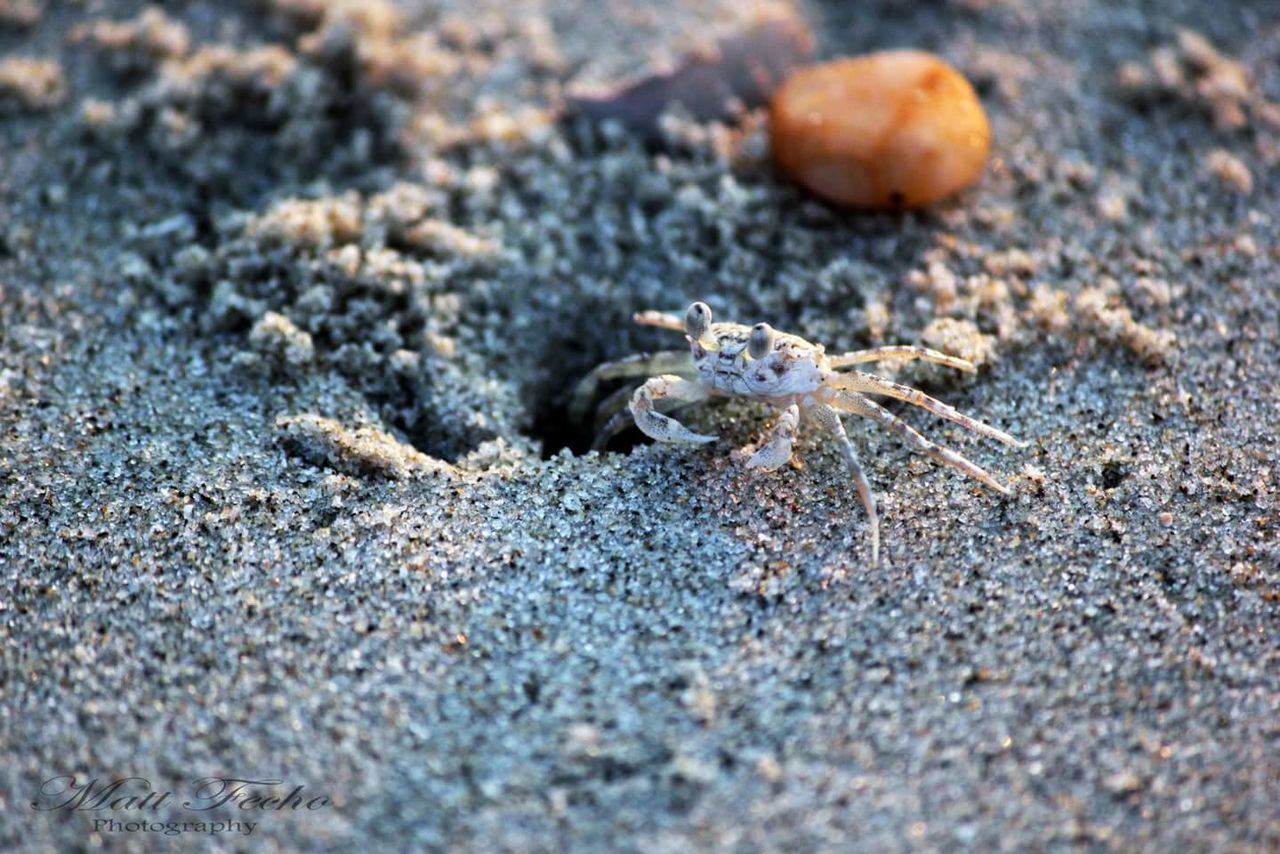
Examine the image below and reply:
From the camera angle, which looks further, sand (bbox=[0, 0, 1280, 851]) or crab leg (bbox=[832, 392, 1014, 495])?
crab leg (bbox=[832, 392, 1014, 495])

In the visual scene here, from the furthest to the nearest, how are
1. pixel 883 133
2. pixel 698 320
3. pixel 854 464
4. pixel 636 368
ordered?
pixel 883 133 < pixel 636 368 < pixel 698 320 < pixel 854 464

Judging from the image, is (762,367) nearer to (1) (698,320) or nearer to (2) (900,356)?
(1) (698,320)

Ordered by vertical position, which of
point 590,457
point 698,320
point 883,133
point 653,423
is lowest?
point 590,457

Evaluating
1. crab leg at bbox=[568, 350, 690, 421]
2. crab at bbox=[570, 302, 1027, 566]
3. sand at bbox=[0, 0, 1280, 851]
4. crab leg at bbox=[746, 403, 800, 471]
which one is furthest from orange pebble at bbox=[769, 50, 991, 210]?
crab leg at bbox=[746, 403, 800, 471]

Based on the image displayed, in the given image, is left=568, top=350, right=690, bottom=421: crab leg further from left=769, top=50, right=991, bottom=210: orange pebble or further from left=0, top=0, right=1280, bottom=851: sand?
left=769, top=50, right=991, bottom=210: orange pebble

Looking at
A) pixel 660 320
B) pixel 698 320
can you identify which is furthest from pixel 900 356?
pixel 660 320

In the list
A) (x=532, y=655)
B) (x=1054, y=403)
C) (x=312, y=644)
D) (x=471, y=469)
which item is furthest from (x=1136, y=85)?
(x=312, y=644)
